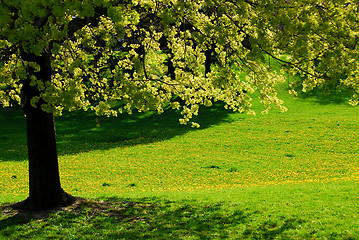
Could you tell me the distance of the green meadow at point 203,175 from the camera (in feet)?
38.1

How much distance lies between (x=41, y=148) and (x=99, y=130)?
25733mm

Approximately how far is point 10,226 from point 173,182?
11680 millimetres

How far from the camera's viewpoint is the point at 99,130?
38406 mm

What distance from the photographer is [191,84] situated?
15.2m

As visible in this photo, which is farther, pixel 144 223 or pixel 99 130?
pixel 99 130

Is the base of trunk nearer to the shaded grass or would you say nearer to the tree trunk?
the tree trunk

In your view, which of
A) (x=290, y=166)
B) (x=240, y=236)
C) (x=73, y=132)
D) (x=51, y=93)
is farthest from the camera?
(x=73, y=132)

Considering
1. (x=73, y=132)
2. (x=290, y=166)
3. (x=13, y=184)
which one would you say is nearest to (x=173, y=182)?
(x=290, y=166)

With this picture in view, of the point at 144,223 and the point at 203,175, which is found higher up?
the point at 144,223

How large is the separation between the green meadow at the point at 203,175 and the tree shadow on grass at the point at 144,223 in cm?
4

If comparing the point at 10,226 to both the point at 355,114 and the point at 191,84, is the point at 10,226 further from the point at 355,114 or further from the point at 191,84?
the point at 355,114

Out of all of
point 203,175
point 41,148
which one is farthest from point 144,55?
point 203,175

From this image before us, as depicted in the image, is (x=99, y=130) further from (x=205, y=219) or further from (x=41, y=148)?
(x=205, y=219)

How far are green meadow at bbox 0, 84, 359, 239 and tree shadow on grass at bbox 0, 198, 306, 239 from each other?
0.04m
